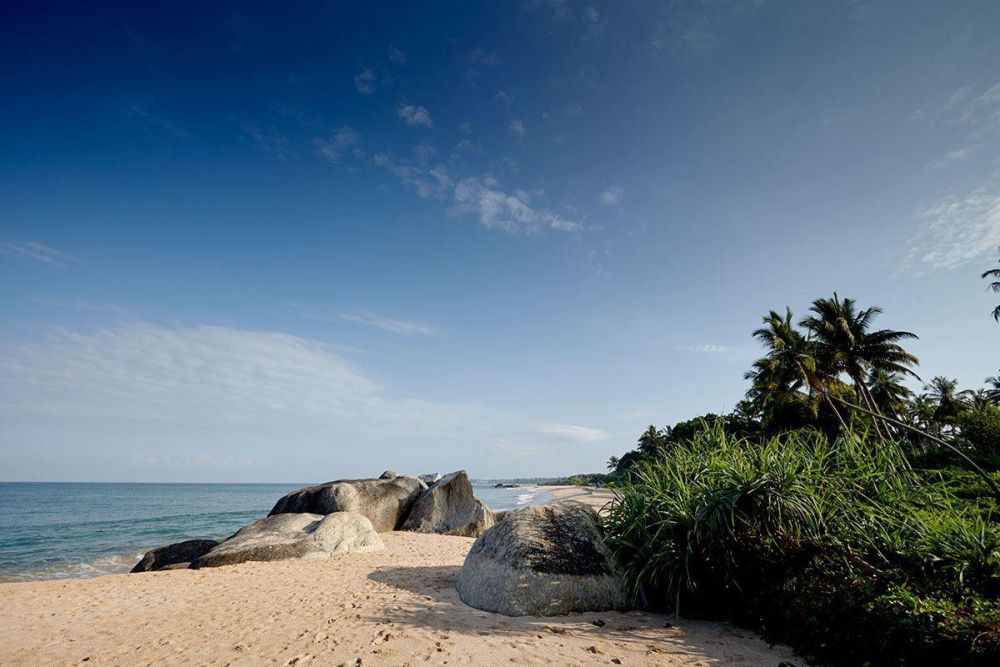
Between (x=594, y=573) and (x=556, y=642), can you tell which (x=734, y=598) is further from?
(x=556, y=642)

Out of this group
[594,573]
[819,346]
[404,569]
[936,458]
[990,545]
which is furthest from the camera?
[819,346]

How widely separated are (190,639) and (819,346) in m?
35.3

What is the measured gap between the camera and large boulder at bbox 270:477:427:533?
1947 cm

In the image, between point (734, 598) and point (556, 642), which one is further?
→ point (734, 598)

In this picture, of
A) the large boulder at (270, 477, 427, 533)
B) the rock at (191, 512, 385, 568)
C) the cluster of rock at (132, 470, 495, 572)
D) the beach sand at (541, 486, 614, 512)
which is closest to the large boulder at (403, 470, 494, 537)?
the cluster of rock at (132, 470, 495, 572)

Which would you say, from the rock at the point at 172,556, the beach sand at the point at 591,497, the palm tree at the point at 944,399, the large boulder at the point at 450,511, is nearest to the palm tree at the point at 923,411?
the palm tree at the point at 944,399

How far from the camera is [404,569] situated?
10.6 metres

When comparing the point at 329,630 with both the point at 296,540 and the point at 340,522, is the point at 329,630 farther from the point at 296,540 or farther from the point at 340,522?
the point at 340,522

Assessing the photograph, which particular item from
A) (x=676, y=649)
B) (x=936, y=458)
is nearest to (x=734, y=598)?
(x=676, y=649)

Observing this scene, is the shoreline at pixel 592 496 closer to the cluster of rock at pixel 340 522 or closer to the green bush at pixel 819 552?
the cluster of rock at pixel 340 522

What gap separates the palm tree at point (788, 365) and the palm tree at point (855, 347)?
3.22 feet

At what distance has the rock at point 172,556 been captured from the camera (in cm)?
1376

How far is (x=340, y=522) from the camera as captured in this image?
571 inches

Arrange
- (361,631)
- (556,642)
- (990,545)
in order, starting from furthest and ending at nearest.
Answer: (361,631)
(556,642)
(990,545)
